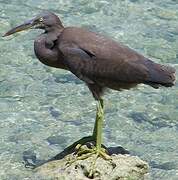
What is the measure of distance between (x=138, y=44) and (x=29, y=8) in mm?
1890

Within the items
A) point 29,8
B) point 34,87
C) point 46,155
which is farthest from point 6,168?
point 29,8

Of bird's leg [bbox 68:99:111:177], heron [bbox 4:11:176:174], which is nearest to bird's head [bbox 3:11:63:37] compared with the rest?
heron [bbox 4:11:176:174]

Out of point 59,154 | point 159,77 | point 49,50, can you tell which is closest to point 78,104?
point 59,154

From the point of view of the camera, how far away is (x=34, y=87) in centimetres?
793

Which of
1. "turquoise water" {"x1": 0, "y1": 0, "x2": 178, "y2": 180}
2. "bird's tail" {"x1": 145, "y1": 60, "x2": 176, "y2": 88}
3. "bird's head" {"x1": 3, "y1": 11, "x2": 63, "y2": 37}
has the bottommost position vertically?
"turquoise water" {"x1": 0, "y1": 0, "x2": 178, "y2": 180}

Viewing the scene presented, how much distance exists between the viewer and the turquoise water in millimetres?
6660

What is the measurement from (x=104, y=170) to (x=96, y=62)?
892 mm

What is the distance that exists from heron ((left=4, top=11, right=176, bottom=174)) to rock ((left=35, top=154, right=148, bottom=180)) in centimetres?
8

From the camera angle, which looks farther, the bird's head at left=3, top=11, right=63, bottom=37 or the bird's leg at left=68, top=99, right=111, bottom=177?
the bird's head at left=3, top=11, right=63, bottom=37

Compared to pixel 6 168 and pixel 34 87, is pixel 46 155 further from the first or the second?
pixel 34 87

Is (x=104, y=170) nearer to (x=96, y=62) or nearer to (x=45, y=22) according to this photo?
(x=96, y=62)

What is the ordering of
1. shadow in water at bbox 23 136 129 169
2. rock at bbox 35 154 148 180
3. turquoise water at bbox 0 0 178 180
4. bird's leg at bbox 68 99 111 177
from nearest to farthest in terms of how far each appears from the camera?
rock at bbox 35 154 148 180
bird's leg at bbox 68 99 111 177
shadow in water at bbox 23 136 129 169
turquoise water at bbox 0 0 178 180

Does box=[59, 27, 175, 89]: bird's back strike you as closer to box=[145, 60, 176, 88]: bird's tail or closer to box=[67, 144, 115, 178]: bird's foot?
box=[145, 60, 176, 88]: bird's tail

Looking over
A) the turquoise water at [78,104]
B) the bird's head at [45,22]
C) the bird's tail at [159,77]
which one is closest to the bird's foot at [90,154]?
the turquoise water at [78,104]
